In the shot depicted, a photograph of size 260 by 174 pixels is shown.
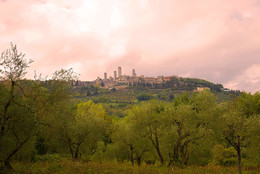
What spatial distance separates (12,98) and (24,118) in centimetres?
208

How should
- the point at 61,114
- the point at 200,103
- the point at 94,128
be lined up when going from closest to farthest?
1. the point at 61,114
2. the point at 94,128
3. the point at 200,103

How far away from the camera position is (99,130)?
104ft

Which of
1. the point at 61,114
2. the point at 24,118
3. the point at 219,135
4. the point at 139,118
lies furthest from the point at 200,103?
the point at 24,118

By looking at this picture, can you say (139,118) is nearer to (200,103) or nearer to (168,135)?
(168,135)

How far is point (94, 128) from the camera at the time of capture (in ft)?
97.6

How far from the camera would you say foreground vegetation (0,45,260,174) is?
17.3 metres

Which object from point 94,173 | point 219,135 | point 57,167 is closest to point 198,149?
point 219,135

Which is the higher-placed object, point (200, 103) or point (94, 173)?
point (200, 103)

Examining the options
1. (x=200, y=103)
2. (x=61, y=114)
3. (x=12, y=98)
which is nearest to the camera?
(x=12, y=98)

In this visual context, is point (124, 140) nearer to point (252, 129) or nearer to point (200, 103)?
point (200, 103)

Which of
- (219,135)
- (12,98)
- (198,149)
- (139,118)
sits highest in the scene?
(12,98)

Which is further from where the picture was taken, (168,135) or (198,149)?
(198,149)

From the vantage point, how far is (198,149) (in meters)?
30.8

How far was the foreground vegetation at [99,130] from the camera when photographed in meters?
17.3
